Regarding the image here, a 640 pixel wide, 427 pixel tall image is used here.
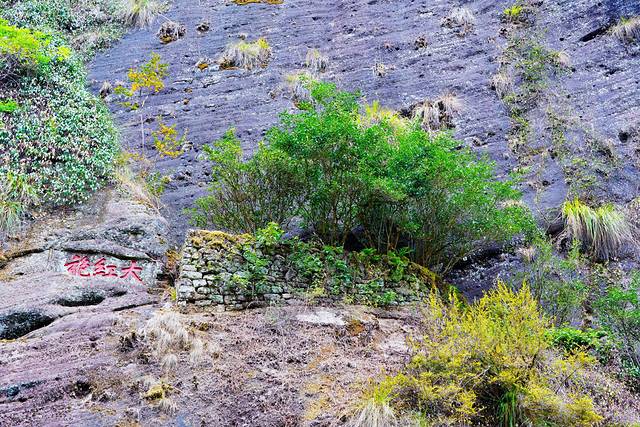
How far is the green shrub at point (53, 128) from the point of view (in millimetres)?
9375

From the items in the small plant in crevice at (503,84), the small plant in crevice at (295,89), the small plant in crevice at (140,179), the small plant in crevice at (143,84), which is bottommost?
the small plant in crevice at (140,179)

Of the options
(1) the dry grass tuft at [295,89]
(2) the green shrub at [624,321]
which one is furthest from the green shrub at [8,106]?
(2) the green shrub at [624,321]

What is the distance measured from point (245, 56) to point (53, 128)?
4.78 m

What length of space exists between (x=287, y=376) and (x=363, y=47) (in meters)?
9.62

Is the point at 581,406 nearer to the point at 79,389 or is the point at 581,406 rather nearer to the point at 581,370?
the point at 581,370

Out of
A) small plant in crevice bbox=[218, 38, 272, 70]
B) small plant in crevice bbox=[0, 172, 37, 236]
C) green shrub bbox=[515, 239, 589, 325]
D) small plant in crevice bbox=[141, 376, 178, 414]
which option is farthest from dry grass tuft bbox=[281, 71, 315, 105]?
small plant in crevice bbox=[141, 376, 178, 414]

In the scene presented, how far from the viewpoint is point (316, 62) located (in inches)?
520

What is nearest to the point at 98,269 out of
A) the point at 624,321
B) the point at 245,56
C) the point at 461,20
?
the point at 624,321

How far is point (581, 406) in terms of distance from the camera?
5121 millimetres

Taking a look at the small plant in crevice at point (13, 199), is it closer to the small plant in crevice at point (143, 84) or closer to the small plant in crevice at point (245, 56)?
the small plant in crevice at point (143, 84)

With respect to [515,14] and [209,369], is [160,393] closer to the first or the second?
[209,369]

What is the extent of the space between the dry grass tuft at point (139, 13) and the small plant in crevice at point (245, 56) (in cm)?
266

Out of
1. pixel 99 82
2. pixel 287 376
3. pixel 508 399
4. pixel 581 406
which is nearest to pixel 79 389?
pixel 287 376

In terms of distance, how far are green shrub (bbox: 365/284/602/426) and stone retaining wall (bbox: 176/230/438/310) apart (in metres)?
2.26
